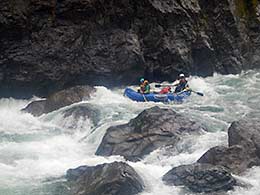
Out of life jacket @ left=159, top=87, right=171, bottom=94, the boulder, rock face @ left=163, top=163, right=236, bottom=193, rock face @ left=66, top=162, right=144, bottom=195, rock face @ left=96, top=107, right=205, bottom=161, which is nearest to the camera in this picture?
rock face @ left=66, top=162, right=144, bottom=195

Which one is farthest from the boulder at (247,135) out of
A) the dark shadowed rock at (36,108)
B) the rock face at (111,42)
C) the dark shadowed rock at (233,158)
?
the rock face at (111,42)

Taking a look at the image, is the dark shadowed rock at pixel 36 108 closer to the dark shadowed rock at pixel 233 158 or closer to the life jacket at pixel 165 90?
the life jacket at pixel 165 90

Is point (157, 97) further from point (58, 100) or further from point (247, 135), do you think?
point (247, 135)

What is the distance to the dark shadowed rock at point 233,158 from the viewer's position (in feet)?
40.4

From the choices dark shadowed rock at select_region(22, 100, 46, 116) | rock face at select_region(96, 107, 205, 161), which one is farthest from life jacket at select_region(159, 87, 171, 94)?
rock face at select_region(96, 107, 205, 161)

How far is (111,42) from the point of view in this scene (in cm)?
2317

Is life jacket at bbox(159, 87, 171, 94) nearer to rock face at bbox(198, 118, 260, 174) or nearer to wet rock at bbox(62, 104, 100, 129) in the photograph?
wet rock at bbox(62, 104, 100, 129)

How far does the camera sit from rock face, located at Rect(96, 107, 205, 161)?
1409cm

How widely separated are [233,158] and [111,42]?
11966 millimetres

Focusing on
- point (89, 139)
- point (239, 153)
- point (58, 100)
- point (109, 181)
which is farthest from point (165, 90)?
point (109, 181)

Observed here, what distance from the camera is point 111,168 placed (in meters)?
11.7

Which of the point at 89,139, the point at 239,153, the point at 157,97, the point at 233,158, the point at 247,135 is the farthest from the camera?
the point at 157,97

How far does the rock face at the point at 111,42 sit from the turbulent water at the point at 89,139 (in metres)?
1.28

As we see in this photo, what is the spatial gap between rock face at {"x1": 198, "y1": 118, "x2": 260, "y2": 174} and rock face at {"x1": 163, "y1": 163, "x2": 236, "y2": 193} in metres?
0.77
